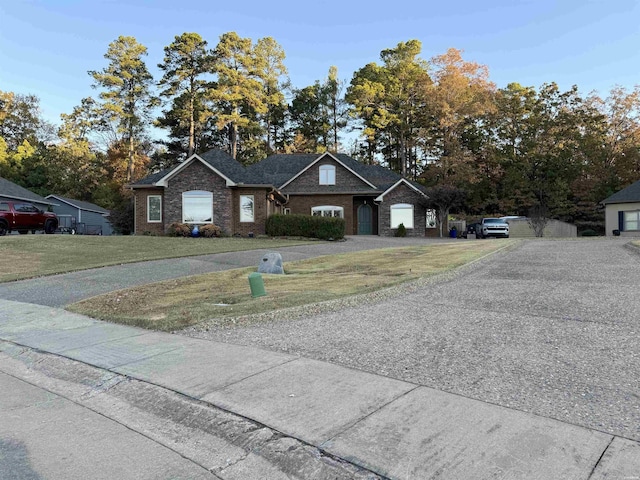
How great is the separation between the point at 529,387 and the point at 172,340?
4.26 meters

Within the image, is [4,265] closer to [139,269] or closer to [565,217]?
[139,269]

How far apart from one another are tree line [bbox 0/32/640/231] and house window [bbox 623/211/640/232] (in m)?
4.28

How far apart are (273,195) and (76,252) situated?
544 inches

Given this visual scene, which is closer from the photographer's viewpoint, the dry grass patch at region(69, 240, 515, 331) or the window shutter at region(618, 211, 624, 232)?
the dry grass patch at region(69, 240, 515, 331)

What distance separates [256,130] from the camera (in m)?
48.8

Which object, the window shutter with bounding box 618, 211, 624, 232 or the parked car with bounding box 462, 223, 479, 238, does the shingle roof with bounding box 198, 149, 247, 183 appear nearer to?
the parked car with bounding box 462, 223, 479, 238

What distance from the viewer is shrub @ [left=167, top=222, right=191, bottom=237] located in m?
25.6

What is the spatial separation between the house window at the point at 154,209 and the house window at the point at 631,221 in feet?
107

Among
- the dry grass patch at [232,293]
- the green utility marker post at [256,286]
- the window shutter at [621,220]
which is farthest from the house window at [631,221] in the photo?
the green utility marker post at [256,286]

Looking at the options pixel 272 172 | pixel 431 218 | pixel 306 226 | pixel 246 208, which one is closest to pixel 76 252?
pixel 246 208

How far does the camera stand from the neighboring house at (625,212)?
32.5 meters

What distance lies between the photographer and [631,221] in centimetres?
3303

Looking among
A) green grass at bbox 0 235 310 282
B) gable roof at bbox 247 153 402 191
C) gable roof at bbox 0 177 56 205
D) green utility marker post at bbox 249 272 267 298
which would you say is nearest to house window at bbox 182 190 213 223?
green grass at bbox 0 235 310 282

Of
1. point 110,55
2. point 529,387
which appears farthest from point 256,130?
point 529,387
